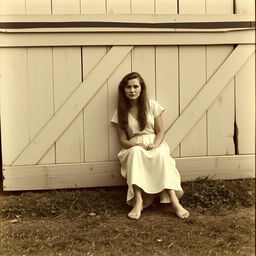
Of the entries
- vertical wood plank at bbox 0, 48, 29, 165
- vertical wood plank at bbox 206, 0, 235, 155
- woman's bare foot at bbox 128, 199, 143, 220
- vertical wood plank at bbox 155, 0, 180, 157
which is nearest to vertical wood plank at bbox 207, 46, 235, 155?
vertical wood plank at bbox 206, 0, 235, 155

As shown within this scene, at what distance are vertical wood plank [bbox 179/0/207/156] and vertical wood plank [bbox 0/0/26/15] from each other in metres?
1.39

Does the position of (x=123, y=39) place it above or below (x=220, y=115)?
above

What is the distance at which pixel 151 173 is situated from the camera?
131 inches

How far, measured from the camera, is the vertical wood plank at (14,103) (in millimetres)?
3527

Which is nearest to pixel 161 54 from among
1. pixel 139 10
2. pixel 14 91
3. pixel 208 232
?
pixel 139 10

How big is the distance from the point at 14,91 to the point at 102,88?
766mm

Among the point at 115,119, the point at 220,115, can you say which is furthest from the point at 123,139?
the point at 220,115

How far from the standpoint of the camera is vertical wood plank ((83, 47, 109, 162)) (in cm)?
360

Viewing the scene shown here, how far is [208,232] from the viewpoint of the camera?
9.50 ft

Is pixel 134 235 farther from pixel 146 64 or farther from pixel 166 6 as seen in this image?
pixel 166 6

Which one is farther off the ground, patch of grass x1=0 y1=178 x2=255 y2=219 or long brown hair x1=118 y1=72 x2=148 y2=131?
long brown hair x1=118 y1=72 x2=148 y2=131

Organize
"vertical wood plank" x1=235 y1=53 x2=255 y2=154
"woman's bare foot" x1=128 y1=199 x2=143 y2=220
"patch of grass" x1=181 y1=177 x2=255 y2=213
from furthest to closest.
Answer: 1. "vertical wood plank" x1=235 y1=53 x2=255 y2=154
2. "patch of grass" x1=181 y1=177 x2=255 y2=213
3. "woman's bare foot" x1=128 y1=199 x2=143 y2=220

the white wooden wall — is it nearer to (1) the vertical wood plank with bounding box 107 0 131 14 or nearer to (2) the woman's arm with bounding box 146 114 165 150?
(1) the vertical wood plank with bounding box 107 0 131 14

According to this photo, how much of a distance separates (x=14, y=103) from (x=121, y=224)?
4.69ft
